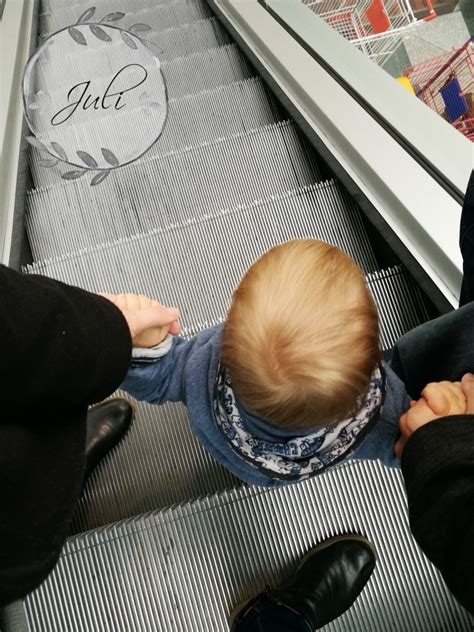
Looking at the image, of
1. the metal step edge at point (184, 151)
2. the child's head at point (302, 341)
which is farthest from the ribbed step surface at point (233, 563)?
the metal step edge at point (184, 151)

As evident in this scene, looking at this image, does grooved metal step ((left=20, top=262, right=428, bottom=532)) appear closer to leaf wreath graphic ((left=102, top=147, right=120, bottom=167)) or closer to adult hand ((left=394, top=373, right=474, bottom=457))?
adult hand ((left=394, top=373, right=474, bottom=457))

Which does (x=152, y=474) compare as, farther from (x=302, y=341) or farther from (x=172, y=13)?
(x=172, y=13)

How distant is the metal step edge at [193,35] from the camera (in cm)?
384

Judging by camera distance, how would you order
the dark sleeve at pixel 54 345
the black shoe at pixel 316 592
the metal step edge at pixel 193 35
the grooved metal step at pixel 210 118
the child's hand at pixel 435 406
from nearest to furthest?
the dark sleeve at pixel 54 345, the child's hand at pixel 435 406, the black shoe at pixel 316 592, the grooved metal step at pixel 210 118, the metal step edge at pixel 193 35

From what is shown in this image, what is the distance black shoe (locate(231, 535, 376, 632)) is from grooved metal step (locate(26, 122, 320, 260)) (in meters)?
1.50

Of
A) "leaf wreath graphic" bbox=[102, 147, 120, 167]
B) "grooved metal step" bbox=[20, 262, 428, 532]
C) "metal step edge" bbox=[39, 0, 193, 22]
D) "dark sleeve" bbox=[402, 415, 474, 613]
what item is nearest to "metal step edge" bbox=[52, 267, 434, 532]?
"grooved metal step" bbox=[20, 262, 428, 532]

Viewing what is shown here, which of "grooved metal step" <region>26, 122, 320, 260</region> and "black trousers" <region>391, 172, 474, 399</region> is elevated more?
"black trousers" <region>391, 172, 474, 399</region>

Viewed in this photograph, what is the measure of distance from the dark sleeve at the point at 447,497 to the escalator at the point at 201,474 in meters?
0.70

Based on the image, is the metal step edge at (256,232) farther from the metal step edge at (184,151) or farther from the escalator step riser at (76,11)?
the escalator step riser at (76,11)

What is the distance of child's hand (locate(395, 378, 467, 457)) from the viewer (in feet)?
3.49

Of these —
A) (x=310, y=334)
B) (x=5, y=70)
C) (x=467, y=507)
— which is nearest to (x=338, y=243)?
(x=310, y=334)

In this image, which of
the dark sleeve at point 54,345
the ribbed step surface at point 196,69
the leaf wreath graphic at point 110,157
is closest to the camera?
the dark sleeve at point 54,345

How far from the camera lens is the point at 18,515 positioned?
2.41 feet

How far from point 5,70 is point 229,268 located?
186cm
